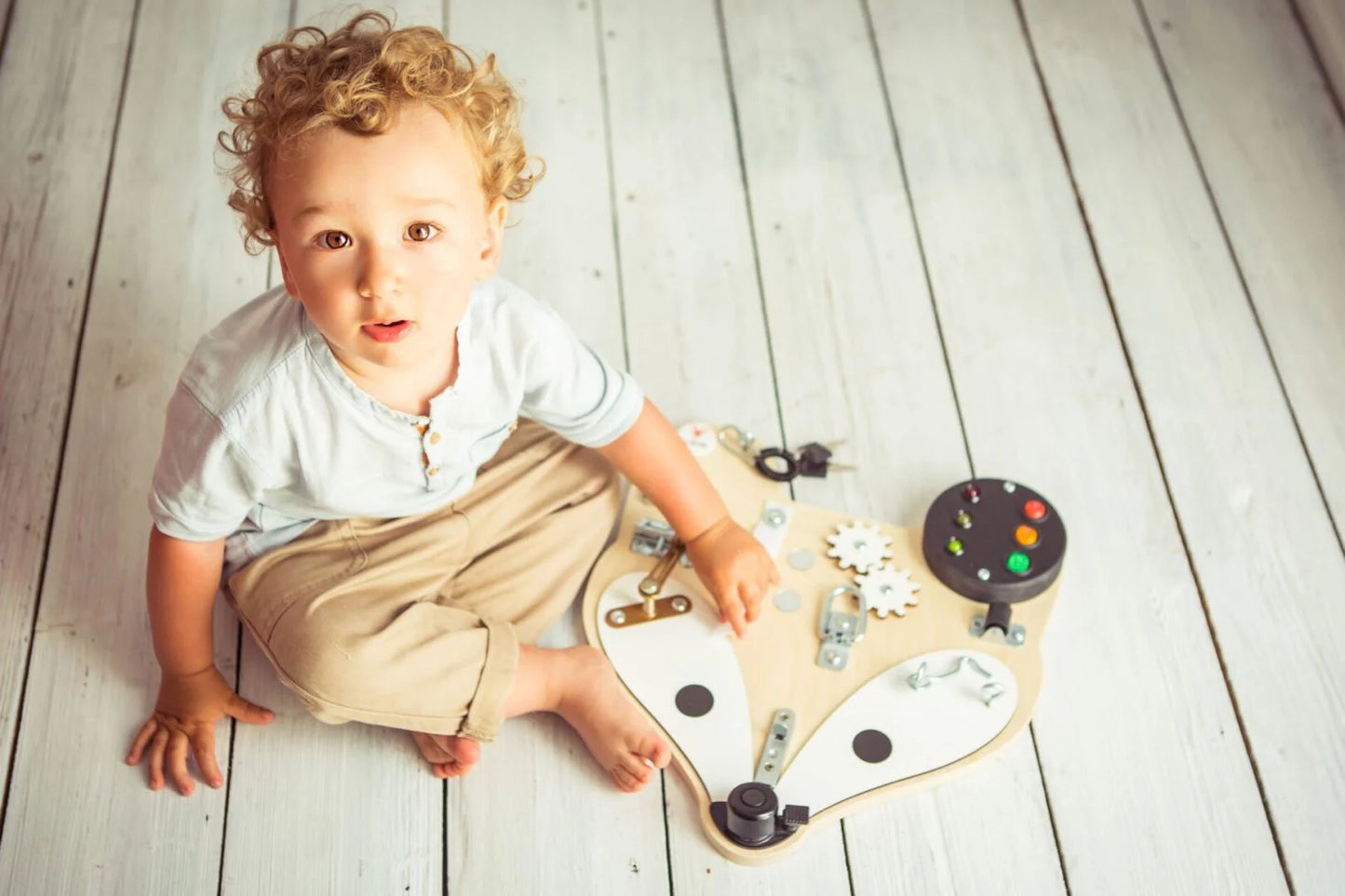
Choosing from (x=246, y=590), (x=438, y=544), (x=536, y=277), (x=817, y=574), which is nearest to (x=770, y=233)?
(x=536, y=277)

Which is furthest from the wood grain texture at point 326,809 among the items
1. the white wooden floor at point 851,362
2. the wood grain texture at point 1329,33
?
the wood grain texture at point 1329,33

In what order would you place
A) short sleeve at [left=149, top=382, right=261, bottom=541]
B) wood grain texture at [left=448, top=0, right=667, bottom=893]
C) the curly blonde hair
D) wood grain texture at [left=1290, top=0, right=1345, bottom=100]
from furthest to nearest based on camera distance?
wood grain texture at [left=1290, top=0, right=1345, bottom=100]
wood grain texture at [left=448, top=0, right=667, bottom=893]
short sleeve at [left=149, top=382, right=261, bottom=541]
the curly blonde hair

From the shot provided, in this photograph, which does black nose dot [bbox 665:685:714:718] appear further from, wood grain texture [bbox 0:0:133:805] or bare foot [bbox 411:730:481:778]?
wood grain texture [bbox 0:0:133:805]

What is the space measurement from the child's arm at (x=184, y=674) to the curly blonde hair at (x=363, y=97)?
0.28 meters

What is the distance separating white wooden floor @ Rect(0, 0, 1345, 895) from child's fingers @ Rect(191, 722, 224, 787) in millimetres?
22

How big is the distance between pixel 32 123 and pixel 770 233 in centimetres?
86

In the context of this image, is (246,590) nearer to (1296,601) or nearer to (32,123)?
(32,123)

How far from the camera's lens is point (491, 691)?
1.07 metres

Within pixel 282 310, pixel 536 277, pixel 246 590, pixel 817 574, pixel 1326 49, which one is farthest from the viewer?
pixel 1326 49

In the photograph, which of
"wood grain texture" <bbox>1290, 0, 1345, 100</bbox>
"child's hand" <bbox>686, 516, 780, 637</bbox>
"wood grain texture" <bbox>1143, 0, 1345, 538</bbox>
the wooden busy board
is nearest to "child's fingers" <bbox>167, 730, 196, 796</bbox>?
the wooden busy board

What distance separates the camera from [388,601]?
1090 mm

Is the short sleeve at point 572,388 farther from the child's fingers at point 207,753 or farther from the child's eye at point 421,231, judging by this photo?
the child's fingers at point 207,753

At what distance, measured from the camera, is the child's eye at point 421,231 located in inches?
34.4

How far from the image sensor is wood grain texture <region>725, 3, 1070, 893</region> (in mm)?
1082
